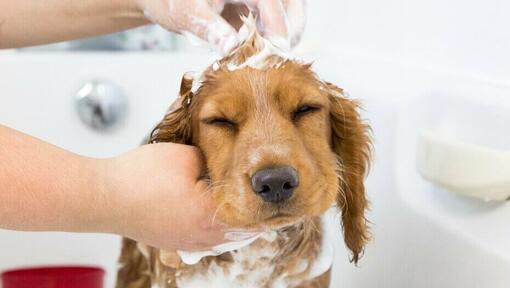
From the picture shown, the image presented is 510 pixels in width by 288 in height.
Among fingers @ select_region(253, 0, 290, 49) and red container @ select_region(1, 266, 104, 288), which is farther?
red container @ select_region(1, 266, 104, 288)

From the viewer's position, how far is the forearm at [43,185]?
75 cm

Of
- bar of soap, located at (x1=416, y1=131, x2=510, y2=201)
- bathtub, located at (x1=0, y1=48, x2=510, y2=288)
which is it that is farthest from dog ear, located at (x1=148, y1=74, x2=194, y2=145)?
bar of soap, located at (x1=416, y1=131, x2=510, y2=201)

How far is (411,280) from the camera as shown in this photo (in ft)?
3.22

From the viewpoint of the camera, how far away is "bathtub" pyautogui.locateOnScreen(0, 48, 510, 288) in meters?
0.93

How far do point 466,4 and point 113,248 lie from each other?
2.68ft

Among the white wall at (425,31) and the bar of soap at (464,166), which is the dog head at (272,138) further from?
the white wall at (425,31)

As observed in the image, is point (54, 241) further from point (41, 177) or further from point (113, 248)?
point (41, 177)

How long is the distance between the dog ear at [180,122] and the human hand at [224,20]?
63mm

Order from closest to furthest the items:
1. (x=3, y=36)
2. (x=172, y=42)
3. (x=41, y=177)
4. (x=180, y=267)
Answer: (x=41, y=177), (x=180, y=267), (x=3, y=36), (x=172, y=42)

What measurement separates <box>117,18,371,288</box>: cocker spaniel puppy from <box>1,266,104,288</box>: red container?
0.62 feet

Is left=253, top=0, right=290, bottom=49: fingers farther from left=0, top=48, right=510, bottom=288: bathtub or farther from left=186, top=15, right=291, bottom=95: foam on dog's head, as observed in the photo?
left=0, top=48, right=510, bottom=288: bathtub

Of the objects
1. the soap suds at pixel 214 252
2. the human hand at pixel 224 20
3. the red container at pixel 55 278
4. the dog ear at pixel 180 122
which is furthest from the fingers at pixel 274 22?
the red container at pixel 55 278

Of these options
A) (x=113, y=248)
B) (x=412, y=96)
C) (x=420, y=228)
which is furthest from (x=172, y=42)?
(x=420, y=228)

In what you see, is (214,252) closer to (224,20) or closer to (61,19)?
(224,20)
